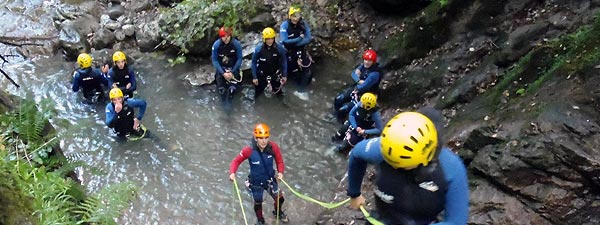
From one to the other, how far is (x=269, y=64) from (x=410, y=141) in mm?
6997

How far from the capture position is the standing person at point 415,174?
3.49 m

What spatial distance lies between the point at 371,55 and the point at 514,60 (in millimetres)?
2399

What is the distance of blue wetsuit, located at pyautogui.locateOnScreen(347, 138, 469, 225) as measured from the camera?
368 cm

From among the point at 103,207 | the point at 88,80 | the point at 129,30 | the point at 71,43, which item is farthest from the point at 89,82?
the point at 103,207

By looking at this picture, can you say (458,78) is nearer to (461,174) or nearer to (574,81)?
(574,81)

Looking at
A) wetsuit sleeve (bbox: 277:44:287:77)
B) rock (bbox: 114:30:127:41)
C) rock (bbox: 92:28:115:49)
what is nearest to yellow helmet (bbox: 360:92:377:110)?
wetsuit sleeve (bbox: 277:44:287:77)

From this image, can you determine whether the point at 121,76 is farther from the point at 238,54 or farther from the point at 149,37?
the point at 149,37

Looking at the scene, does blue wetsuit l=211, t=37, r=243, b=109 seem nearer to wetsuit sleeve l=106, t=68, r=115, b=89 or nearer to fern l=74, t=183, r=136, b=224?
wetsuit sleeve l=106, t=68, r=115, b=89

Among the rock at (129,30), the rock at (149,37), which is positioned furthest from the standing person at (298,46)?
the rock at (129,30)

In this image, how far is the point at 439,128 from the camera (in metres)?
3.65

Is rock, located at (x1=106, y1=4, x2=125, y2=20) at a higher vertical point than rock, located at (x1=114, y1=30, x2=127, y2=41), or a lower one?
higher

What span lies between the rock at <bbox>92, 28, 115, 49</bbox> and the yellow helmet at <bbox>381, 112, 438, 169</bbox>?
34.3 ft

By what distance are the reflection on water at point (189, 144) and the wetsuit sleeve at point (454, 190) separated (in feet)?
13.5

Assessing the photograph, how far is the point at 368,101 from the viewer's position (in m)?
8.34
